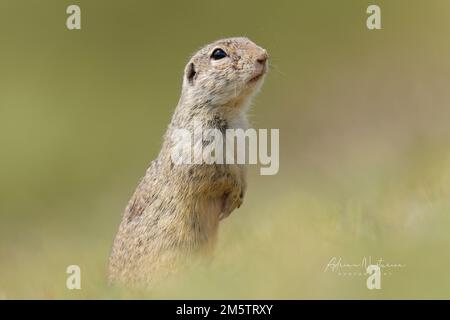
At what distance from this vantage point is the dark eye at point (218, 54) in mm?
7543

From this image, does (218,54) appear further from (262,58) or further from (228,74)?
(262,58)

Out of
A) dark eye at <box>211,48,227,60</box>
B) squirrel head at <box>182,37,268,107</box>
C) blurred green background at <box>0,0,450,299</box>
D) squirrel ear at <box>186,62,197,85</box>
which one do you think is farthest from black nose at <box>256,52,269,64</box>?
blurred green background at <box>0,0,450,299</box>

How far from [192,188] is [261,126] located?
8.46 meters

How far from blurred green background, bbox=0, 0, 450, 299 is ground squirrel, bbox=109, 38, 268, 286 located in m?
0.23

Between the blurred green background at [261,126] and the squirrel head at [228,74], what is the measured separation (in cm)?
94

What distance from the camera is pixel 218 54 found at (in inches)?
298

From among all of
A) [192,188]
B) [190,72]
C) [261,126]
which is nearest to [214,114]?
[190,72]

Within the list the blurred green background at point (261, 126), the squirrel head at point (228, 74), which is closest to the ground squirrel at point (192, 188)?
the squirrel head at point (228, 74)

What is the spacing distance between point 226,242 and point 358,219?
995mm

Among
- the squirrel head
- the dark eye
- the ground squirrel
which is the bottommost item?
the ground squirrel

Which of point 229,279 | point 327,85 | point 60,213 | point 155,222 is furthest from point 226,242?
point 327,85

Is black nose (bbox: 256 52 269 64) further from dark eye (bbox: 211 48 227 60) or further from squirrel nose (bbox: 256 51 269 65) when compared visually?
dark eye (bbox: 211 48 227 60)

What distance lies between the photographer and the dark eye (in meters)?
7.54

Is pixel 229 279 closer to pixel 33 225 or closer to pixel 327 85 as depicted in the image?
pixel 33 225
